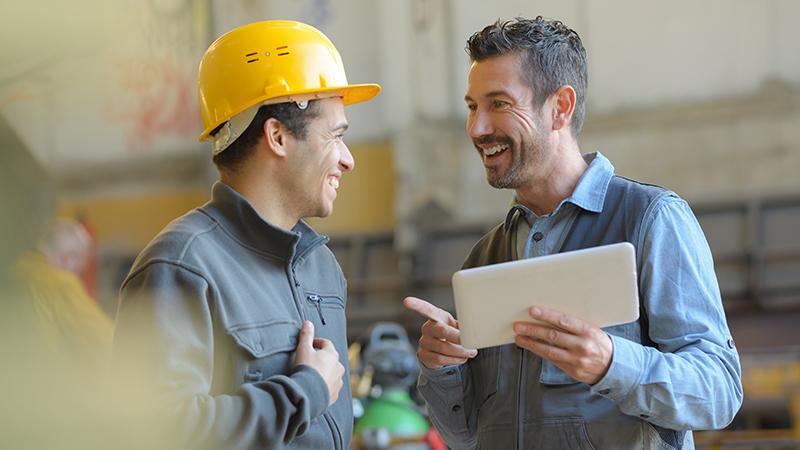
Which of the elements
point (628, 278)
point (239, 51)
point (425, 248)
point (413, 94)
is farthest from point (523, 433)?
point (413, 94)

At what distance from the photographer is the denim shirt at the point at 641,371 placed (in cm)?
196

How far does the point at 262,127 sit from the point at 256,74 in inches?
4.5

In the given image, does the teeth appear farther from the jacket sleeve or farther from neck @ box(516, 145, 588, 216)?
the jacket sleeve

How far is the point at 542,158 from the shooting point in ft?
7.71

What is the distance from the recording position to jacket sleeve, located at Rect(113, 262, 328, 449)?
1660 millimetres

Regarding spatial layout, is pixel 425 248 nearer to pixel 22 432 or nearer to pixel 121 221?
pixel 121 221

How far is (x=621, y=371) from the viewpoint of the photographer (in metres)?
1.92

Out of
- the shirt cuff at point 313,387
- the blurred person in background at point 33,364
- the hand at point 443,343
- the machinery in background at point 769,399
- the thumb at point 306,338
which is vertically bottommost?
the machinery in background at point 769,399

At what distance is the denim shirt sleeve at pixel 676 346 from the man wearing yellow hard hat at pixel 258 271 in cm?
59

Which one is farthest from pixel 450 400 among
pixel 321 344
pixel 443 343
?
pixel 321 344

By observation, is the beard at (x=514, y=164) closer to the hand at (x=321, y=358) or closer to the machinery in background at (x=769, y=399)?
the hand at (x=321, y=358)

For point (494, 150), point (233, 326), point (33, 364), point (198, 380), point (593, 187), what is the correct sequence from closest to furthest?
point (33, 364)
point (198, 380)
point (233, 326)
point (593, 187)
point (494, 150)

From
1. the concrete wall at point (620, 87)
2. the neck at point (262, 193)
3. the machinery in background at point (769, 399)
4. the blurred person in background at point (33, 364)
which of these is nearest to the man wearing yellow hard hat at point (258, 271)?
the neck at point (262, 193)

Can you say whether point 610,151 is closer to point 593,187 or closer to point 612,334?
point 593,187
